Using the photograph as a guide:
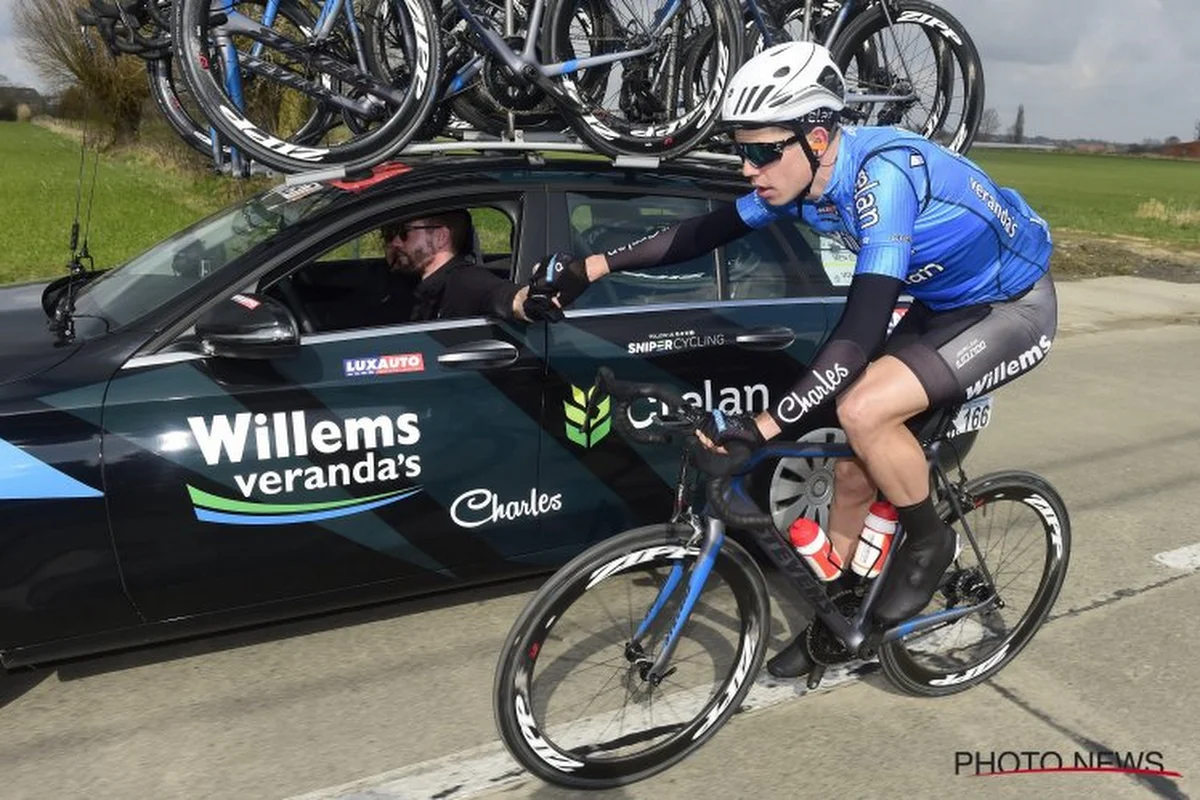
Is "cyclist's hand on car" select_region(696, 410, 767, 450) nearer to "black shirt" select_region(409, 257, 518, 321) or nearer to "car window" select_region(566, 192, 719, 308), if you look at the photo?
"black shirt" select_region(409, 257, 518, 321)

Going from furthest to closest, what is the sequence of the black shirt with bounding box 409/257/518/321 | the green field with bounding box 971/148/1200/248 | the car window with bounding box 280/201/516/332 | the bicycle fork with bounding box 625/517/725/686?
the green field with bounding box 971/148/1200/248
the car window with bounding box 280/201/516/332
the black shirt with bounding box 409/257/518/321
the bicycle fork with bounding box 625/517/725/686

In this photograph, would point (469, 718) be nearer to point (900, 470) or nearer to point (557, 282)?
point (557, 282)

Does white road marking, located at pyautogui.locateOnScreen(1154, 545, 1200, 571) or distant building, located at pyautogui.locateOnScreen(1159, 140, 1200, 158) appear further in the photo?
distant building, located at pyautogui.locateOnScreen(1159, 140, 1200, 158)

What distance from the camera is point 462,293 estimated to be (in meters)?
3.52

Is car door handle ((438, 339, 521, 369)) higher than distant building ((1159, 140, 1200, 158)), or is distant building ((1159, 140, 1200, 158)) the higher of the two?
car door handle ((438, 339, 521, 369))

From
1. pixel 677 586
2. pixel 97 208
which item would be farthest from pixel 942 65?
pixel 97 208

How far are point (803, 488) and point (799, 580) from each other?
36.5 inches

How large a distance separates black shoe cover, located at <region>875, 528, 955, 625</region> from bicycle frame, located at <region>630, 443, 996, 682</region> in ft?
0.14

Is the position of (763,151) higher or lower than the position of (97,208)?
higher

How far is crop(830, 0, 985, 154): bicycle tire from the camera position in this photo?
4758 millimetres

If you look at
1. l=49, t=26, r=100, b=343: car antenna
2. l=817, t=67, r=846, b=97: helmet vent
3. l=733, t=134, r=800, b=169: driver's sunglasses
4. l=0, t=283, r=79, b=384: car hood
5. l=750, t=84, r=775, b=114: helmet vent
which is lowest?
l=0, t=283, r=79, b=384: car hood

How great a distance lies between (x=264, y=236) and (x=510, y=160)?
95cm

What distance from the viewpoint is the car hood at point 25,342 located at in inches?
108

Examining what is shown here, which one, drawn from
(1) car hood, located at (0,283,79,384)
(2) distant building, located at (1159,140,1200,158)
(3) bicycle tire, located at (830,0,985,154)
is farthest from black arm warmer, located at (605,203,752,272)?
(2) distant building, located at (1159,140,1200,158)
